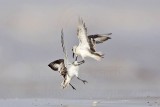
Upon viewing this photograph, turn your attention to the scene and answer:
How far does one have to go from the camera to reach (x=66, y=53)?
137 feet

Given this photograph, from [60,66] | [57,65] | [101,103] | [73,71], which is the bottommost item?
[73,71]

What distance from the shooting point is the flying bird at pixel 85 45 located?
41.6 metres

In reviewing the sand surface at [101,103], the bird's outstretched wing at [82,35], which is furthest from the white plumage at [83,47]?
the sand surface at [101,103]

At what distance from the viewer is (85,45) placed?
42688mm

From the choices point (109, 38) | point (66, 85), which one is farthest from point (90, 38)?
point (66, 85)

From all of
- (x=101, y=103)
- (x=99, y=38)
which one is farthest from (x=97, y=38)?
(x=101, y=103)

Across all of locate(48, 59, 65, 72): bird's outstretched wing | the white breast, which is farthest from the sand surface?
the white breast

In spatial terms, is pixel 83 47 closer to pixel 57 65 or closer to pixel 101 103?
pixel 57 65

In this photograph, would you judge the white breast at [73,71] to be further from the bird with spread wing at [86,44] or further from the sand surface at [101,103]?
the sand surface at [101,103]

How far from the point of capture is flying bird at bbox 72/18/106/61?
136 feet

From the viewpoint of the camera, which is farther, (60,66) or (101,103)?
(101,103)

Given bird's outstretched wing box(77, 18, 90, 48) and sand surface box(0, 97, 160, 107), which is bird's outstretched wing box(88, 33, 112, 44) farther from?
sand surface box(0, 97, 160, 107)

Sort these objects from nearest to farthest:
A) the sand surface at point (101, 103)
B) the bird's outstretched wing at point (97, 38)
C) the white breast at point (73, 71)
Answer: the white breast at point (73, 71)
the bird's outstretched wing at point (97, 38)
the sand surface at point (101, 103)

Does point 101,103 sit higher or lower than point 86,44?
higher
